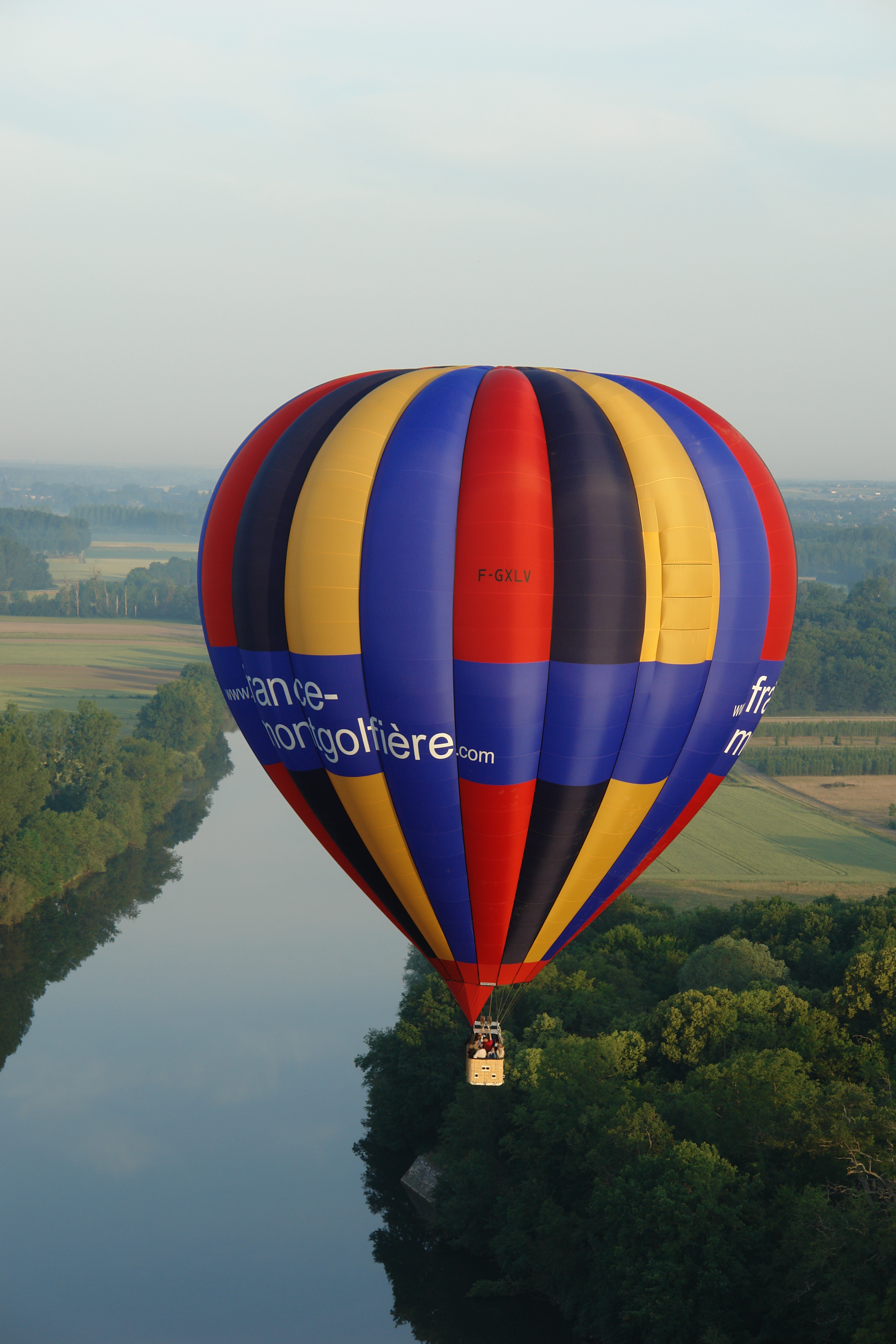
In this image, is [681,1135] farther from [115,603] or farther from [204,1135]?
[115,603]

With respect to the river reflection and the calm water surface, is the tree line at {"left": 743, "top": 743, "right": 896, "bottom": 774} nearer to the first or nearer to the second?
the river reflection

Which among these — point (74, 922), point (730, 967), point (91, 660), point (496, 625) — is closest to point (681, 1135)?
point (730, 967)

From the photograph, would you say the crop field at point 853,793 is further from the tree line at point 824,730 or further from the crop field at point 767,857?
the tree line at point 824,730

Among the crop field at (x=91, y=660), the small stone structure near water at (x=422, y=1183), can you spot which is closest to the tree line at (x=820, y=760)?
the crop field at (x=91, y=660)

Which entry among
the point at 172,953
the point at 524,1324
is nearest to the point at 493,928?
the point at 524,1324

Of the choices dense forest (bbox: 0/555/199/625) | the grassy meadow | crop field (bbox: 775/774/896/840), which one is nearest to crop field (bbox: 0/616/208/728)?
the grassy meadow
